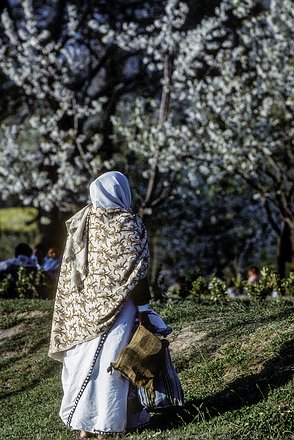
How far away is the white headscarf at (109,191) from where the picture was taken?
7340mm

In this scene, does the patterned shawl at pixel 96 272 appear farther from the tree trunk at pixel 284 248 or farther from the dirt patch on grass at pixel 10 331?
the tree trunk at pixel 284 248

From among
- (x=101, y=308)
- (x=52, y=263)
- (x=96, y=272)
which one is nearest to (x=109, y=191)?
(x=96, y=272)

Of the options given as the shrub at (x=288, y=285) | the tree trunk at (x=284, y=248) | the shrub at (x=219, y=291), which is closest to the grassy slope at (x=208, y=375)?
the shrub at (x=219, y=291)

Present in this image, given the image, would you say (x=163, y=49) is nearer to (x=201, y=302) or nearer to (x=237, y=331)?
(x=201, y=302)

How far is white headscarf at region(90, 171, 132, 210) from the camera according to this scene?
24.1 ft

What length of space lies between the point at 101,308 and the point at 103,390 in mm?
645

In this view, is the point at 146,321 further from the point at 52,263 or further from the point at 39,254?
the point at 39,254

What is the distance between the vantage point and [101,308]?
7.21 meters

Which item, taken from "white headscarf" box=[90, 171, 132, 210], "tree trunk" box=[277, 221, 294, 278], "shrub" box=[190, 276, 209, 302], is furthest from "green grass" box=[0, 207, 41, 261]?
"white headscarf" box=[90, 171, 132, 210]

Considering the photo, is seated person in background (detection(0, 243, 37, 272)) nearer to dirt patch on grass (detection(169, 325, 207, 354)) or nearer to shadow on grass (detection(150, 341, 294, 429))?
dirt patch on grass (detection(169, 325, 207, 354))

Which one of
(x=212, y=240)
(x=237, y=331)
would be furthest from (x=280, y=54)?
(x=237, y=331)

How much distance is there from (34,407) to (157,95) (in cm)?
2056

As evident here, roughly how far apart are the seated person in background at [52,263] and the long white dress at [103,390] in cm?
821

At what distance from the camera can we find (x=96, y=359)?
711 cm
